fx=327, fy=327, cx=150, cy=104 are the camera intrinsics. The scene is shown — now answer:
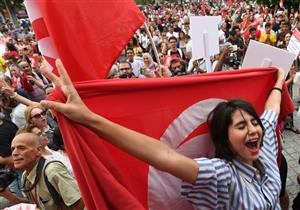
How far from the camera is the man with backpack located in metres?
2.42

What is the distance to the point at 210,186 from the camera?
5.11ft

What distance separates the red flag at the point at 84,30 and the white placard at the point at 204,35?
2.00 metres

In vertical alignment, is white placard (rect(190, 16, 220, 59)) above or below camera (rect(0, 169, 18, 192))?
above

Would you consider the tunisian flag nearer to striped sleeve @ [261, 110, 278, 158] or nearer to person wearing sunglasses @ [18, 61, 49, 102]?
striped sleeve @ [261, 110, 278, 158]

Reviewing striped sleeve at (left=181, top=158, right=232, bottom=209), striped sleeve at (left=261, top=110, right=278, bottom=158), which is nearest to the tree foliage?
striped sleeve at (left=261, top=110, right=278, bottom=158)

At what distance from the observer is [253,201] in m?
1.65

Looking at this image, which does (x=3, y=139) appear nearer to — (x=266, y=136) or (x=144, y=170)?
(x=144, y=170)

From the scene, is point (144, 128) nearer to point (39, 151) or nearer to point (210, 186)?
point (210, 186)

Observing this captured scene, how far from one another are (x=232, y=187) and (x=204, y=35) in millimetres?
2519

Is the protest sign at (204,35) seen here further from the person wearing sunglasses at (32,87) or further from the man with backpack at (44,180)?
the person wearing sunglasses at (32,87)

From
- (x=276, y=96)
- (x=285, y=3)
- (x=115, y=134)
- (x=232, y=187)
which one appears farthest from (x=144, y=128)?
(x=285, y=3)

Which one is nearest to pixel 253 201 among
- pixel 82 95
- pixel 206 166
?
pixel 206 166

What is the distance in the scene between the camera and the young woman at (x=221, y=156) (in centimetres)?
144

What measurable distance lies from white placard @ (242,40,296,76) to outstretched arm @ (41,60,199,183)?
1454 mm
